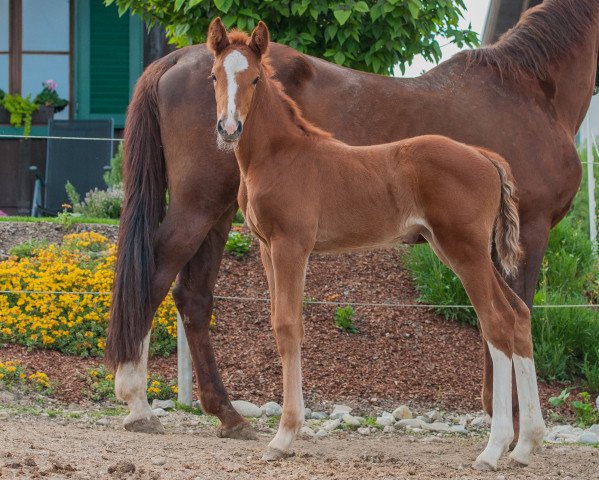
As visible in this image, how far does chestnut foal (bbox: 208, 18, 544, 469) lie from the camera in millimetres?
4574

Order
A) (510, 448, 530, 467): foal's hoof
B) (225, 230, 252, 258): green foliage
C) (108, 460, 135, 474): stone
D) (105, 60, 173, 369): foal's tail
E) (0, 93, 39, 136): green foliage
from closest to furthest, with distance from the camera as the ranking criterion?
(108, 460, 135, 474): stone
(510, 448, 530, 467): foal's hoof
(105, 60, 173, 369): foal's tail
(225, 230, 252, 258): green foliage
(0, 93, 39, 136): green foliage

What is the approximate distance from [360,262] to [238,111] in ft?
14.5

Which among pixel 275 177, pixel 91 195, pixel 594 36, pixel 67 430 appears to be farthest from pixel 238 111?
pixel 91 195

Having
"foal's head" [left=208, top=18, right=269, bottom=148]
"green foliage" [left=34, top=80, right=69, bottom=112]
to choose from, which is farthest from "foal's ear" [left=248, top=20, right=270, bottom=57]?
"green foliage" [left=34, top=80, right=69, bottom=112]

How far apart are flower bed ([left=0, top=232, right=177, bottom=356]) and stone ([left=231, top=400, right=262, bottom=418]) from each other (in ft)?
3.75

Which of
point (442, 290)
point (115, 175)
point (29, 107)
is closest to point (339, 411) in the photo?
point (442, 290)

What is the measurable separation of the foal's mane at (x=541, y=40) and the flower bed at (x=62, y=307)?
319 cm

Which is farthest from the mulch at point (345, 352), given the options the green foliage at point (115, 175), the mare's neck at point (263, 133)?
the green foliage at point (115, 175)

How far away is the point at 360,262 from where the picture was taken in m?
8.70

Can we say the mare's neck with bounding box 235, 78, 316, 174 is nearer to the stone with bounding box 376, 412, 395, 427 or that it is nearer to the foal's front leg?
the foal's front leg

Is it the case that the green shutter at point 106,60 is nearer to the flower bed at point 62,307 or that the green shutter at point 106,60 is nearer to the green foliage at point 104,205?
the green foliage at point 104,205

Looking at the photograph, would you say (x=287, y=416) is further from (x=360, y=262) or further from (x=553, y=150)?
(x=360, y=262)

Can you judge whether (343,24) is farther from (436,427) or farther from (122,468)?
(122,468)

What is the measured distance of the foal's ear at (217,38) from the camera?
179 inches
